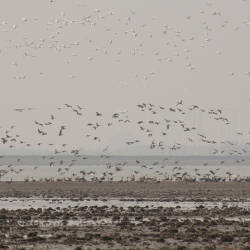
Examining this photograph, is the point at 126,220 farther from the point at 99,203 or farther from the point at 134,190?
the point at 134,190

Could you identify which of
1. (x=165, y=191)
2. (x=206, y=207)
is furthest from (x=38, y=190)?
(x=206, y=207)

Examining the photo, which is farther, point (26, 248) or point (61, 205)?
point (61, 205)

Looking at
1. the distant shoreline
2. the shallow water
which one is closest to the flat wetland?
the shallow water

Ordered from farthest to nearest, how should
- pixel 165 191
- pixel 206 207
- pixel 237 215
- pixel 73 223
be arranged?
pixel 165 191 < pixel 206 207 < pixel 237 215 < pixel 73 223

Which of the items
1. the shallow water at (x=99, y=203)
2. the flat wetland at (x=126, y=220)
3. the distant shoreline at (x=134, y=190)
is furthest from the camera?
the distant shoreline at (x=134, y=190)

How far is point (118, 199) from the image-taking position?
91.1 m

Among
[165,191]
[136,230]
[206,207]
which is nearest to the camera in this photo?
[136,230]

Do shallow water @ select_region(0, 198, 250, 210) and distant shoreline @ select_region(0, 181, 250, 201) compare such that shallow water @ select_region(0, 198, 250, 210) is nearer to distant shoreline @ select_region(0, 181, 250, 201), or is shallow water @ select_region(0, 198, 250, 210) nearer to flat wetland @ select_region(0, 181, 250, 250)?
flat wetland @ select_region(0, 181, 250, 250)

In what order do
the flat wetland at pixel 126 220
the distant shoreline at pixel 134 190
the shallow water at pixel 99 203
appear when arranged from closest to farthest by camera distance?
the flat wetland at pixel 126 220 → the shallow water at pixel 99 203 → the distant shoreline at pixel 134 190

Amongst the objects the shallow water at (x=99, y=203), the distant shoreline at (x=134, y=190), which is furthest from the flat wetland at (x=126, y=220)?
the distant shoreline at (x=134, y=190)

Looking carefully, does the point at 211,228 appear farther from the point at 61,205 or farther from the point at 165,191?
the point at 165,191

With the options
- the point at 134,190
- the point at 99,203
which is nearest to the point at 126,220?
the point at 99,203

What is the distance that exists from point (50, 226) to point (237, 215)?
14.3 meters

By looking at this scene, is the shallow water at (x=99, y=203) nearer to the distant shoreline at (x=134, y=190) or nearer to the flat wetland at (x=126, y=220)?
the flat wetland at (x=126, y=220)
